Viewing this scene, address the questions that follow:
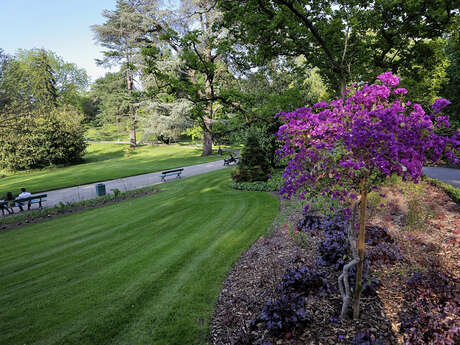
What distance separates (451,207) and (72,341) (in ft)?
29.4

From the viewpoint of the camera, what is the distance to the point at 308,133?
2938mm

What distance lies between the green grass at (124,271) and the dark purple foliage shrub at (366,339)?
1.86 m

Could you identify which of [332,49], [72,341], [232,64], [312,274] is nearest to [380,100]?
[312,274]

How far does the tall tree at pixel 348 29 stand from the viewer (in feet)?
28.2

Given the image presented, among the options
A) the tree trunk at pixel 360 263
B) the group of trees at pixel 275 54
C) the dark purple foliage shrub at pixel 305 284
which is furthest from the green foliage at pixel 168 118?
the tree trunk at pixel 360 263

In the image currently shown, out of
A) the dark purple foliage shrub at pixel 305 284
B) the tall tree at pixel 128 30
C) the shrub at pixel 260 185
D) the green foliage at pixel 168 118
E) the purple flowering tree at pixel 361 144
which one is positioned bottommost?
the shrub at pixel 260 185

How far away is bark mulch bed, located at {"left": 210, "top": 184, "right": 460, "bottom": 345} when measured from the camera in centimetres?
288

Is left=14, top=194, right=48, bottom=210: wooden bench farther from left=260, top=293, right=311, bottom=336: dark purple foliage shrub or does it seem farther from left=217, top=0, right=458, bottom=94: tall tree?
left=260, top=293, right=311, bottom=336: dark purple foliage shrub

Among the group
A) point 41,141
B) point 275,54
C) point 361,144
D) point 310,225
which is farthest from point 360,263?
point 41,141

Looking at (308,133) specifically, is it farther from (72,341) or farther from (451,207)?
(451,207)

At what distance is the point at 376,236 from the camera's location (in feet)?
15.8

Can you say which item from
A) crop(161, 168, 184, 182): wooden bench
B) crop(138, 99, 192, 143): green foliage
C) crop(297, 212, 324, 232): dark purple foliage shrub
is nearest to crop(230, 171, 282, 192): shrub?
crop(297, 212, 324, 232): dark purple foliage shrub

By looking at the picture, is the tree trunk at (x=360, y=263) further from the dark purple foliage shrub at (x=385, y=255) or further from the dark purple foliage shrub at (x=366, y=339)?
the dark purple foliage shrub at (x=385, y=255)

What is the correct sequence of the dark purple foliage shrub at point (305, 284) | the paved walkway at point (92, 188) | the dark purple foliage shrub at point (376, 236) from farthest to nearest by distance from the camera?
the paved walkway at point (92, 188) → the dark purple foliage shrub at point (376, 236) → the dark purple foliage shrub at point (305, 284)
